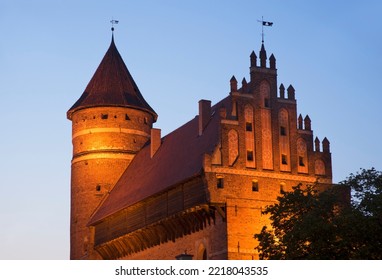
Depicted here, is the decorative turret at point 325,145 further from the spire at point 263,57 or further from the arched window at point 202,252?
the arched window at point 202,252

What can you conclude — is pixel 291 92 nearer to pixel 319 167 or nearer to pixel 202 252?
pixel 319 167

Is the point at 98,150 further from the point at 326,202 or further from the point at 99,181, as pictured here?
the point at 326,202

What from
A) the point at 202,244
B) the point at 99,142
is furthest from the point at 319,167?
the point at 99,142

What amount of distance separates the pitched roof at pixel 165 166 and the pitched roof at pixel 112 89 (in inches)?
144

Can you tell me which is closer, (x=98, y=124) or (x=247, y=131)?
(x=247, y=131)

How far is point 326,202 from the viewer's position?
3397cm

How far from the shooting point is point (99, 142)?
56.1m

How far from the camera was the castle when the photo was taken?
40906 mm

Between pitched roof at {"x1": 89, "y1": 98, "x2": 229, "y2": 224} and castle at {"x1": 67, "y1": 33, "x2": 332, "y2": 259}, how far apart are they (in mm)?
78

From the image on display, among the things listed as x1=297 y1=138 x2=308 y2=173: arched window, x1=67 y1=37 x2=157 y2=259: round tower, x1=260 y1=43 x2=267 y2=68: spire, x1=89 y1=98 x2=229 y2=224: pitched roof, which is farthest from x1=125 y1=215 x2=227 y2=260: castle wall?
x1=67 y1=37 x2=157 y2=259: round tower

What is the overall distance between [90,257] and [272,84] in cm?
1666

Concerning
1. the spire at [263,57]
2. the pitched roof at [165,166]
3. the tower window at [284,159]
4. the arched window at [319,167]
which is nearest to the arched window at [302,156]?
the arched window at [319,167]
